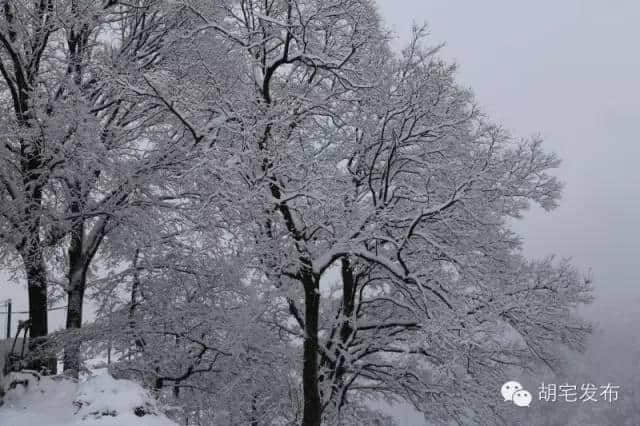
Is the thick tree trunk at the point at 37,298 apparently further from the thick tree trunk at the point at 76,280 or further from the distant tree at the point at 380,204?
the distant tree at the point at 380,204

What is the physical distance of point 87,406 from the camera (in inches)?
261

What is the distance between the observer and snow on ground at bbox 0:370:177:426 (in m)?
6.37

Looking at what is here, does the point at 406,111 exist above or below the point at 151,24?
below

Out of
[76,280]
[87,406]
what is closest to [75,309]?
[76,280]

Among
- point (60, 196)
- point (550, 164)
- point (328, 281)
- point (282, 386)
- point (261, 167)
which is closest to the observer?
point (261, 167)

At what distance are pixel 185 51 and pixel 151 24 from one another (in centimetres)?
101

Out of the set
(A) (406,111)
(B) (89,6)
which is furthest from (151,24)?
(A) (406,111)

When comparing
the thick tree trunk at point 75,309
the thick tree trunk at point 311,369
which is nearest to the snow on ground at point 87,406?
the thick tree trunk at point 75,309

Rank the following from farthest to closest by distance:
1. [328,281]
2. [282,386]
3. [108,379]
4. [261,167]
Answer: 1. [328,281]
2. [282,386]
3. [261,167]
4. [108,379]

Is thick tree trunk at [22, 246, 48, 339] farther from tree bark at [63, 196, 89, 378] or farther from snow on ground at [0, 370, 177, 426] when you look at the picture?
snow on ground at [0, 370, 177, 426]

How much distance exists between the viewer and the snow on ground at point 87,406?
6367mm

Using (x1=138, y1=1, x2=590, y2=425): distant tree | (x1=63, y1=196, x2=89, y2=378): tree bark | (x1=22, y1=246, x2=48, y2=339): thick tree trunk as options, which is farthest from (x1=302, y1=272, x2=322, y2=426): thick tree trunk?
(x1=22, y1=246, x2=48, y2=339): thick tree trunk

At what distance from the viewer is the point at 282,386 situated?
12.6 m

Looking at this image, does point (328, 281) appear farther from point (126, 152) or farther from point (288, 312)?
point (126, 152)
